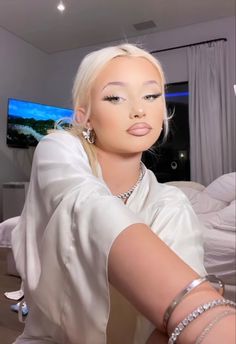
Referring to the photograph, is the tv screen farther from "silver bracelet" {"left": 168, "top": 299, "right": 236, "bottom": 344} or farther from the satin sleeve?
"silver bracelet" {"left": 168, "top": 299, "right": 236, "bottom": 344}

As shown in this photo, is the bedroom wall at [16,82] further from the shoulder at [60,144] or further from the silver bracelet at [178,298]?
the silver bracelet at [178,298]

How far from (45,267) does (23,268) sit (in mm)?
71

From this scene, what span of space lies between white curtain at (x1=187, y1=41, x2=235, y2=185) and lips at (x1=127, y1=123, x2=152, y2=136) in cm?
346

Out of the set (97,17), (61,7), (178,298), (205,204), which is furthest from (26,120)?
(178,298)

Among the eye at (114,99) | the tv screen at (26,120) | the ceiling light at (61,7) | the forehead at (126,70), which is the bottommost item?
the eye at (114,99)

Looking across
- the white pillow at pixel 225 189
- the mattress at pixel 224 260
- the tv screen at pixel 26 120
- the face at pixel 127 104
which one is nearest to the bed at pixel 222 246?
the mattress at pixel 224 260

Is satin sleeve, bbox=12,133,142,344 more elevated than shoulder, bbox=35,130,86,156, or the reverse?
shoulder, bbox=35,130,86,156

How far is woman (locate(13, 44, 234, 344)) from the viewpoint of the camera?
322 millimetres

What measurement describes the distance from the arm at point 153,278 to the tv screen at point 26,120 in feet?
12.1

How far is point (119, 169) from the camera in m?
0.53

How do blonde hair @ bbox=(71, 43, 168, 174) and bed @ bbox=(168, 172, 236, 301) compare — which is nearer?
blonde hair @ bbox=(71, 43, 168, 174)

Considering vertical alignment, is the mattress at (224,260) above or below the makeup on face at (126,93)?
below

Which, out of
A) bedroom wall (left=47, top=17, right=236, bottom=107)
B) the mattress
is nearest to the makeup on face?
the mattress

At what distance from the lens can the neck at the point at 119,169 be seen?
52 centimetres
